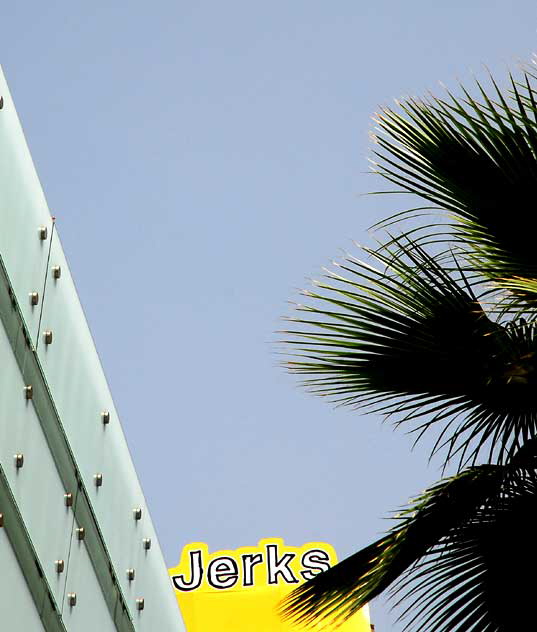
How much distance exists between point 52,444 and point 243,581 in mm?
27466

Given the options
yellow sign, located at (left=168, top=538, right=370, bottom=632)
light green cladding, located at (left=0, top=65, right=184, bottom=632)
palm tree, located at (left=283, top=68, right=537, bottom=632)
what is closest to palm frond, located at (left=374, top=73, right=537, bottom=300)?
palm tree, located at (left=283, top=68, right=537, bottom=632)

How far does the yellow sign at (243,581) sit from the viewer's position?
1378 inches

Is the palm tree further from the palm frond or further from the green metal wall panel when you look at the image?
the green metal wall panel

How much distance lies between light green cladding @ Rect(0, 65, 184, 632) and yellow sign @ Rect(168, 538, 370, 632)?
75.2 feet

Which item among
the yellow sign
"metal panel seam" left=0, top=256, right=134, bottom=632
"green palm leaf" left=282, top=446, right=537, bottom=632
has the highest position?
"metal panel seam" left=0, top=256, right=134, bottom=632

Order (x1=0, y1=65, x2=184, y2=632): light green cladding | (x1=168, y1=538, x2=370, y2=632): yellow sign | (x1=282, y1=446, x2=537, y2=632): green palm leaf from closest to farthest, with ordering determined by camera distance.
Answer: (x1=282, y1=446, x2=537, y2=632): green palm leaf
(x1=0, y1=65, x2=184, y2=632): light green cladding
(x1=168, y1=538, x2=370, y2=632): yellow sign

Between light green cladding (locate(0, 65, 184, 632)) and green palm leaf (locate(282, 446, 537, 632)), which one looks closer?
green palm leaf (locate(282, 446, 537, 632))

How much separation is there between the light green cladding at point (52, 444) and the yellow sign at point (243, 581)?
22.9 m

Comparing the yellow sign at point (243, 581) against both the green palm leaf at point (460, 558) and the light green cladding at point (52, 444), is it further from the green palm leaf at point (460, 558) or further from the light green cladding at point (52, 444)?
the green palm leaf at point (460, 558)

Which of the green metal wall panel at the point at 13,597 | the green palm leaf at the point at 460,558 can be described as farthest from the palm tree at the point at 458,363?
the green metal wall panel at the point at 13,597

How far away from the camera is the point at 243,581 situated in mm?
36719

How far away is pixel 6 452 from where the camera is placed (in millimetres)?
9086

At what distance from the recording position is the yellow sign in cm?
3500

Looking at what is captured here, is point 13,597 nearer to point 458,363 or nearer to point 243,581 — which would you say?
point 458,363
